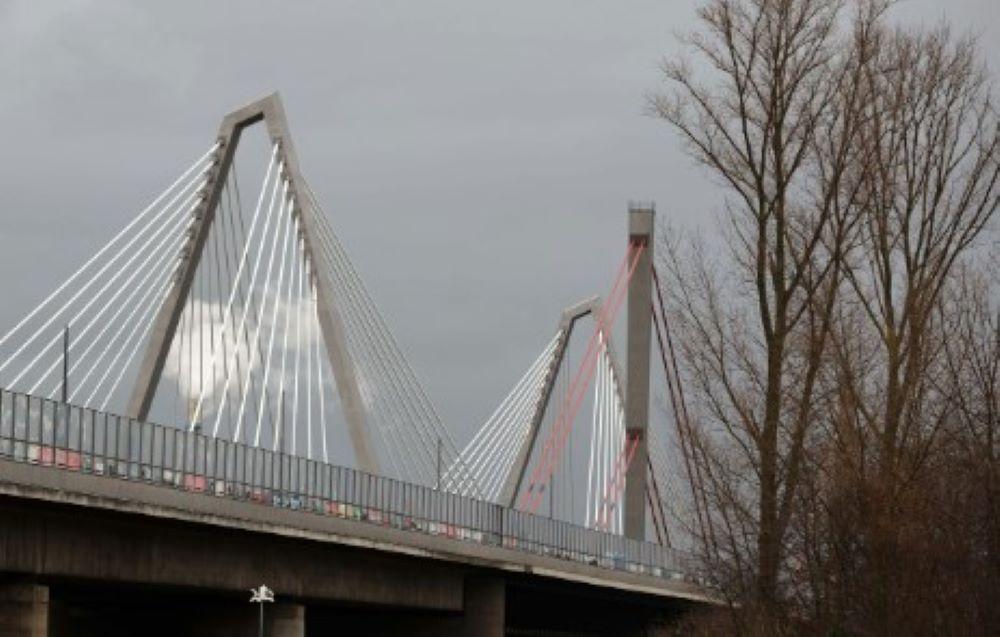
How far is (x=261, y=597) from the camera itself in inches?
2184

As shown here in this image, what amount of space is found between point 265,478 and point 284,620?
3.49 metres

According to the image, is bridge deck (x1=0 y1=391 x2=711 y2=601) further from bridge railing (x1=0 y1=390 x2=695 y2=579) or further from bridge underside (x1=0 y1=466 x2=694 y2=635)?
bridge underside (x1=0 y1=466 x2=694 y2=635)

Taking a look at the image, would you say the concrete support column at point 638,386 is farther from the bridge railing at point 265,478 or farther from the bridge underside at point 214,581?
the bridge underside at point 214,581

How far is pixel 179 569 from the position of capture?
182ft

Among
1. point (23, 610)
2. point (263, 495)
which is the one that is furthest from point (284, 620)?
point (23, 610)

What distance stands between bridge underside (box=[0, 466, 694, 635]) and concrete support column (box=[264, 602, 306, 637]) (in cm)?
3

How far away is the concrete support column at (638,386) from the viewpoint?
104m

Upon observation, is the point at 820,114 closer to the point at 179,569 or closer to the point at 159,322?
the point at 179,569

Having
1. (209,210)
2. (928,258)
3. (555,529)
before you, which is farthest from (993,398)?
(555,529)

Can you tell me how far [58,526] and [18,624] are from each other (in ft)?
8.32

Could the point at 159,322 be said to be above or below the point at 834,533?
above

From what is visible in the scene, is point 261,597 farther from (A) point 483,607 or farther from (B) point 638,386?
(B) point 638,386

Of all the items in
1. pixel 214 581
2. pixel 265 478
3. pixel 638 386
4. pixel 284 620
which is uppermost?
pixel 638 386

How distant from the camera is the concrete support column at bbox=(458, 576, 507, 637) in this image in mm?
77438
